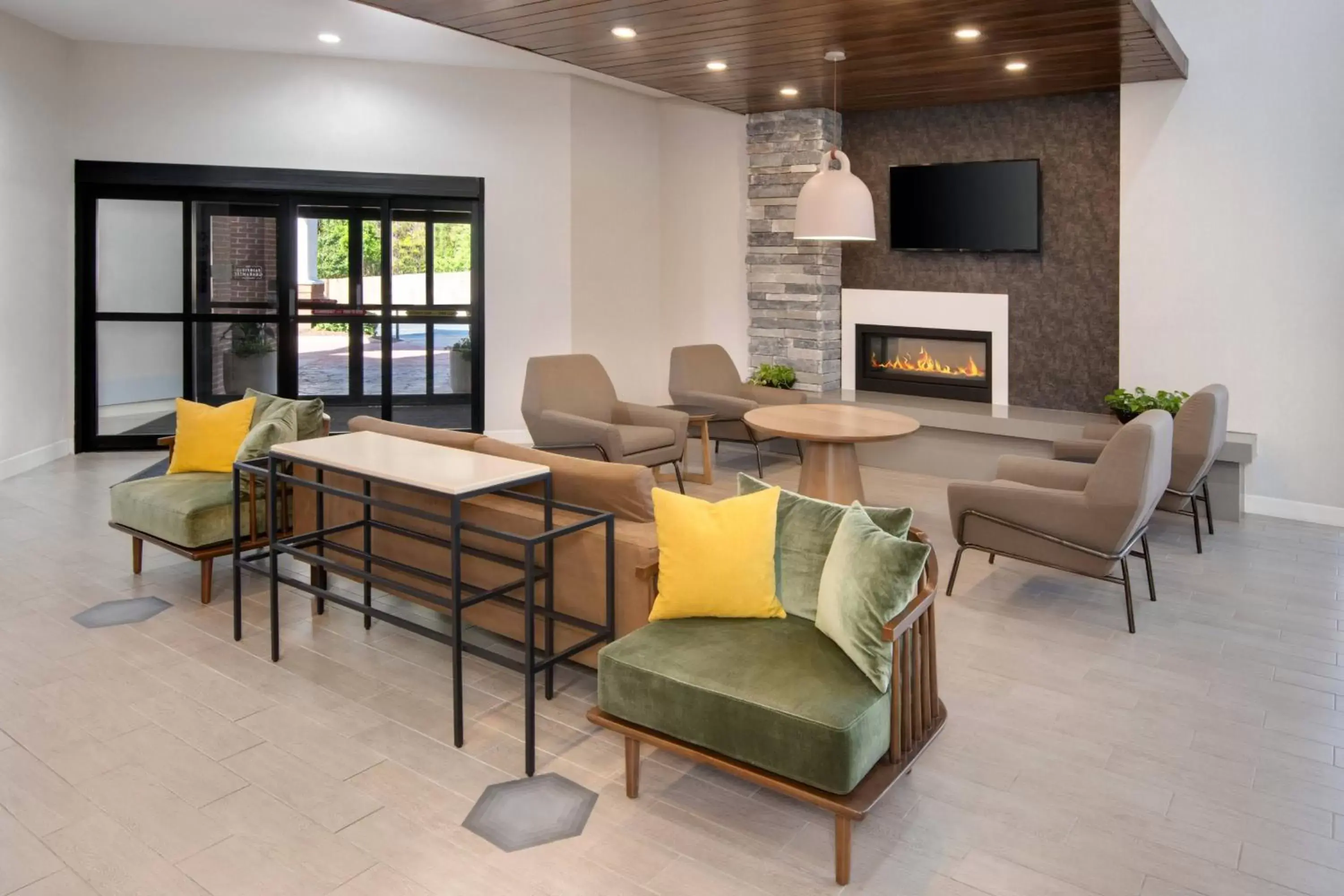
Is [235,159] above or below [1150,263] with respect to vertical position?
above

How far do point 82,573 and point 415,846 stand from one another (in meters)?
3.27

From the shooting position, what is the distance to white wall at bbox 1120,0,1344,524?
5957 mm

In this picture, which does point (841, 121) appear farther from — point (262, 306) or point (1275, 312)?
Result: point (262, 306)

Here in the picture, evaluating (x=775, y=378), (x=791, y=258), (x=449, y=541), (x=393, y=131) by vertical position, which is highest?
(x=393, y=131)

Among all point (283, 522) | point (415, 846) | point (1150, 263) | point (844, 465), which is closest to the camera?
point (415, 846)

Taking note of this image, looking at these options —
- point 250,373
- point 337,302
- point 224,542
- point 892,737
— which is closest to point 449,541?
point 224,542

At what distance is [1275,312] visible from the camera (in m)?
6.20

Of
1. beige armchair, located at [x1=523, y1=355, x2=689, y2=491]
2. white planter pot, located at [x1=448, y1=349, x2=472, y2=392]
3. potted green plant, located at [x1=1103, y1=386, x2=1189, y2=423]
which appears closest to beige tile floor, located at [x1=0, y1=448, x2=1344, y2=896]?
potted green plant, located at [x1=1103, y1=386, x2=1189, y2=423]

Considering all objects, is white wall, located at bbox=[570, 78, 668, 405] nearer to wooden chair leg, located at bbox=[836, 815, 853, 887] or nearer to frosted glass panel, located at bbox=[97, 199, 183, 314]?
frosted glass panel, located at bbox=[97, 199, 183, 314]

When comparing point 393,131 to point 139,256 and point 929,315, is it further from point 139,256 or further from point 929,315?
point 929,315

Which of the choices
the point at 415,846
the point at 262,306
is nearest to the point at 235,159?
the point at 262,306

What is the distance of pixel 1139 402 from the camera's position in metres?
6.20

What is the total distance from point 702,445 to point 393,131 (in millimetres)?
3849

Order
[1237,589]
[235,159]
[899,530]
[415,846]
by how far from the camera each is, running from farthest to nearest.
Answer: [235,159], [1237,589], [899,530], [415,846]
